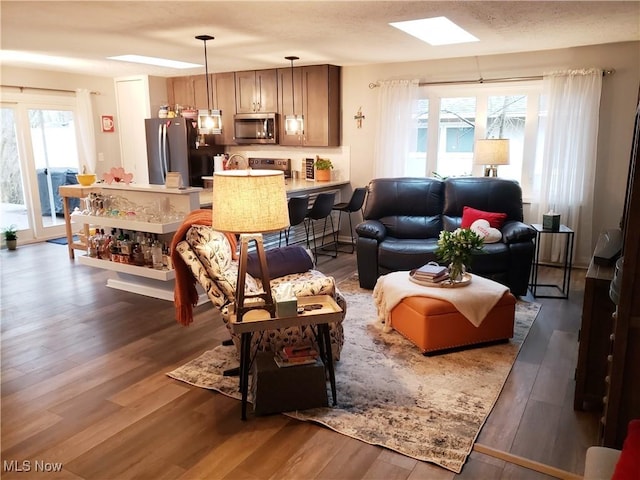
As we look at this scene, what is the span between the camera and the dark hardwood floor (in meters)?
2.24

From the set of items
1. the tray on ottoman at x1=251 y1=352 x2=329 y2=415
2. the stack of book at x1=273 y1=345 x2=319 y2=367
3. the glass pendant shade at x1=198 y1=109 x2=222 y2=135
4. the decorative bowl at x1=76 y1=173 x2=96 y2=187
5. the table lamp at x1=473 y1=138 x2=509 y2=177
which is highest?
the glass pendant shade at x1=198 y1=109 x2=222 y2=135

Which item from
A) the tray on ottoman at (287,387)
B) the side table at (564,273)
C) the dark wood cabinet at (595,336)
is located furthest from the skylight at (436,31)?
the tray on ottoman at (287,387)

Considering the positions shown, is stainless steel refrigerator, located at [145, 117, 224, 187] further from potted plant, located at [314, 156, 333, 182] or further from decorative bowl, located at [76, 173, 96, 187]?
potted plant, located at [314, 156, 333, 182]

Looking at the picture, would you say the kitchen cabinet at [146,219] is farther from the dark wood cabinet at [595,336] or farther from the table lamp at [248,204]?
the dark wood cabinet at [595,336]

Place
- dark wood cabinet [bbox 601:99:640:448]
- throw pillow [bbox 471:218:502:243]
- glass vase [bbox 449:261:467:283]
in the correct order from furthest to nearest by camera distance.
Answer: throw pillow [bbox 471:218:502:243], glass vase [bbox 449:261:467:283], dark wood cabinet [bbox 601:99:640:448]

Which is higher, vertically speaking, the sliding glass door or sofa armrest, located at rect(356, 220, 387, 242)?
the sliding glass door

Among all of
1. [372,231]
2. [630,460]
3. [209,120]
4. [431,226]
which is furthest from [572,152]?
[630,460]

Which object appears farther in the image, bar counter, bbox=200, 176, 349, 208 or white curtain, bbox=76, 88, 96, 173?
white curtain, bbox=76, 88, 96, 173

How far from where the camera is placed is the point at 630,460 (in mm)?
1383

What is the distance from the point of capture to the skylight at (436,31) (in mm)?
3955

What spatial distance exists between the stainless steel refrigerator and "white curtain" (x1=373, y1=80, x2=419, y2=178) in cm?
261

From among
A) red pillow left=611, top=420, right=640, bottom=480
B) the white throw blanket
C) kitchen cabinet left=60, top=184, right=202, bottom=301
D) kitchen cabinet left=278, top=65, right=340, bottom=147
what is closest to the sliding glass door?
kitchen cabinet left=60, top=184, right=202, bottom=301

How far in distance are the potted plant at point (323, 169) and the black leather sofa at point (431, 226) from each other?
1478 millimetres

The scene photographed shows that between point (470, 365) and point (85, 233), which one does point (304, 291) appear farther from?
point (85, 233)
